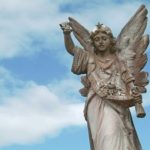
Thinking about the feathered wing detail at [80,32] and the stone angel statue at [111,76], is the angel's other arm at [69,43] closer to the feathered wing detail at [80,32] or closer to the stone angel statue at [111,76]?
the stone angel statue at [111,76]

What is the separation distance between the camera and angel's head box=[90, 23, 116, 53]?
13875 mm

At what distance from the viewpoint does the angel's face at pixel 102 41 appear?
13867mm

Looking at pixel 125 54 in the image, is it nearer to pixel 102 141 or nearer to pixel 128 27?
pixel 128 27

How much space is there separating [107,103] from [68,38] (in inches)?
65.7

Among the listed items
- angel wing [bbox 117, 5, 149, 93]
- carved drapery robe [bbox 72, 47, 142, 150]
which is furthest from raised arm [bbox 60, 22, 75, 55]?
angel wing [bbox 117, 5, 149, 93]

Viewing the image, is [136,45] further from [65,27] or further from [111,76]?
[65,27]

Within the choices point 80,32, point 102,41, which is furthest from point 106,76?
point 80,32

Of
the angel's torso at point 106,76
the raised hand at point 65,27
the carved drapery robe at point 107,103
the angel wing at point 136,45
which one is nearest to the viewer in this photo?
the carved drapery robe at point 107,103

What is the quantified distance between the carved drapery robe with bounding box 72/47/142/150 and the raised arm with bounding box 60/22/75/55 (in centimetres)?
11

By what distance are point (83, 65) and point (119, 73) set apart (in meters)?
0.81

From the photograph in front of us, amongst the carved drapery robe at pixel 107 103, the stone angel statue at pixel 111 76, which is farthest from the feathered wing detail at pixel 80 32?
the carved drapery robe at pixel 107 103

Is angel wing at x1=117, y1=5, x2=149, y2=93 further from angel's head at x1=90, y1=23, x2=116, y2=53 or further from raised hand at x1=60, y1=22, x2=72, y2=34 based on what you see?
raised hand at x1=60, y1=22, x2=72, y2=34

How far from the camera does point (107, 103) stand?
13.3m

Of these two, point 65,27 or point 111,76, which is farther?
point 65,27
